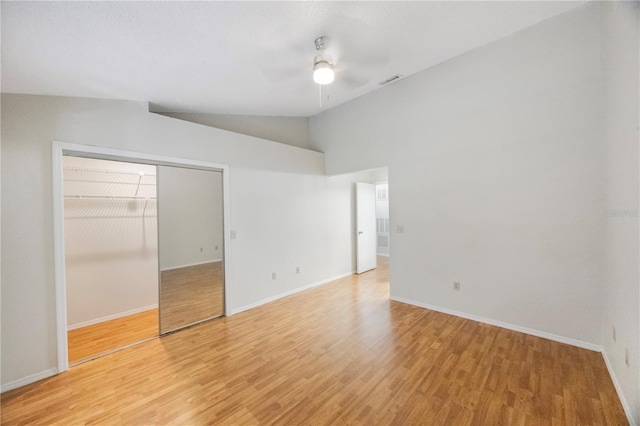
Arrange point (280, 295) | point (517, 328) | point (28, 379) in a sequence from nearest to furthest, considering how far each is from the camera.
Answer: point (28, 379) < point (517, 328) < point (280, 295)

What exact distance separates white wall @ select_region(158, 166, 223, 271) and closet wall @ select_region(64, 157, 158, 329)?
1119mm

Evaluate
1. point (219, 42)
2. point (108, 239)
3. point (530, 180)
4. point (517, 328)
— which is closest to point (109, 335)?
point (108, 239)

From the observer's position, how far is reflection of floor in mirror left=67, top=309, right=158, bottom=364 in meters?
2.58

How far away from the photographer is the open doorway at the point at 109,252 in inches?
122

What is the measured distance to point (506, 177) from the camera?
2.79 meters

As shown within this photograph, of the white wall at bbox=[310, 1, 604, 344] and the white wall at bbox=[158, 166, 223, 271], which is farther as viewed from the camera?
the white wall at bbox=[158, 166, 223, 271]

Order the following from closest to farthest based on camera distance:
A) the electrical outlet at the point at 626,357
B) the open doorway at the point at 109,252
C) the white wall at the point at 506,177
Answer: the electrical outlet at the point at 626,357, the white wall at the point at 506,177, the open doorway at the point at 109,252

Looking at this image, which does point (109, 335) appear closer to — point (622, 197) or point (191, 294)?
point (191, 294)

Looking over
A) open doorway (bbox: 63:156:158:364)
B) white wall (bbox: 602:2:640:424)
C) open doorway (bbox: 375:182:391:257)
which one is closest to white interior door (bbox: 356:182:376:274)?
open doorway (bbox: 375:182:391:257)

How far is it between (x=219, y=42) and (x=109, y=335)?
3.51 meters

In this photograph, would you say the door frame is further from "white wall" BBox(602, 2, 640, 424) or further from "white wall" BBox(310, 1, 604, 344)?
"white wall" BBox(602, 2, 640, 424)

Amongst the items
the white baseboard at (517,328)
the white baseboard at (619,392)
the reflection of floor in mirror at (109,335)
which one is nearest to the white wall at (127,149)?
the reflection of floor in mirror at (109,335)

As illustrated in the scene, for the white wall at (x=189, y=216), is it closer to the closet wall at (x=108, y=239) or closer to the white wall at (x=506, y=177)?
the closet wall at (x=108, y=239)

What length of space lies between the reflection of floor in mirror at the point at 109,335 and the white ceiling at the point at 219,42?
101 inches
